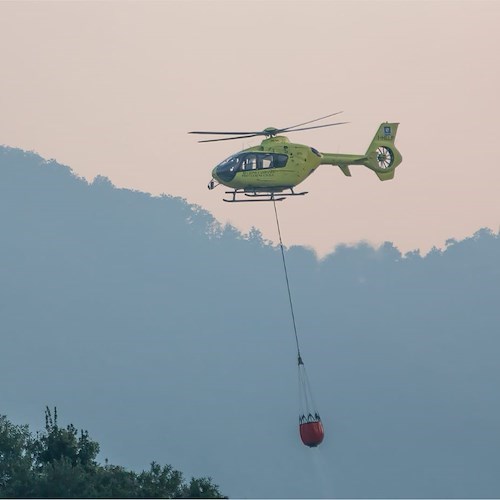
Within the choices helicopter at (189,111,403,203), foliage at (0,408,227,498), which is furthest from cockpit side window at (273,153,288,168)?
foliage at (0,408,227,498)

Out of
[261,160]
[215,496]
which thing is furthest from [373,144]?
[215,496]

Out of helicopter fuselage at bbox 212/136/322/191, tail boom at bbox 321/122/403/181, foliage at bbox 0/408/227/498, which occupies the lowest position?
→ foliage at bbox 0/408/227/498

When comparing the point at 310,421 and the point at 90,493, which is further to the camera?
the point at 90,493

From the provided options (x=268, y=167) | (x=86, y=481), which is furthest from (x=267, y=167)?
(x=86, y=481)

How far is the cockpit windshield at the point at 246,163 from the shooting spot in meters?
76.1

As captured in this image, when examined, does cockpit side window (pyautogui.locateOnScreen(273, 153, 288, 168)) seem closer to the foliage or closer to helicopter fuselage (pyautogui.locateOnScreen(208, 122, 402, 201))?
helicopter fuselage (pyautogui.locateOnScreen(208, 122, 402, 201))

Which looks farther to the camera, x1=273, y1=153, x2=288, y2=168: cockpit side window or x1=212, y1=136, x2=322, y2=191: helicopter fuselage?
x1=273, y1=153, x2=288, y2=168: cockpit side window

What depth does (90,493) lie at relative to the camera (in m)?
79.4

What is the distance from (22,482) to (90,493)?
391cm

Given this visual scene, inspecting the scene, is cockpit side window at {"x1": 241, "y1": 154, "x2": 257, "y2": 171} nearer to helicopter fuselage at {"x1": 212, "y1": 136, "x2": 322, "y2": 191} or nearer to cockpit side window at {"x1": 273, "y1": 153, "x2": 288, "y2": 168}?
helicopter fuselage at {"x1": 212, "y1": 136, "x2": 322, "y2": 191}

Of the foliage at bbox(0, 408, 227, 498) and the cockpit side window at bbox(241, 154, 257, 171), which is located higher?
the cockpit side window at bbox(241, 154, 257, 171)

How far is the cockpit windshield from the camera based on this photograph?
7606cm

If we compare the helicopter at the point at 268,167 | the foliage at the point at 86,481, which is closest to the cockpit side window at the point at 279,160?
the helicopter at the point at 268,167

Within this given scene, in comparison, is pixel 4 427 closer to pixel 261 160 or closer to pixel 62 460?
pixel 62 460
